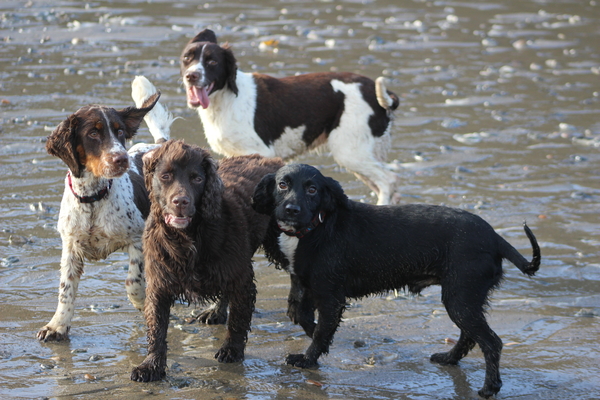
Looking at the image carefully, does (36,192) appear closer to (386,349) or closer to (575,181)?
→ (386,349)

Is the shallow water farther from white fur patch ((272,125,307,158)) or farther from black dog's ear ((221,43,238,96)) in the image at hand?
black dog's ear ((221,43,238,96))

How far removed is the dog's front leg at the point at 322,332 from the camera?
4715 mm

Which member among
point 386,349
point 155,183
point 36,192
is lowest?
point 386,349

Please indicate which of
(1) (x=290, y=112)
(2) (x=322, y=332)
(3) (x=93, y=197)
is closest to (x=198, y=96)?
(1) (x=290, y=112)

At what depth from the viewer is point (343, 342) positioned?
5148mm

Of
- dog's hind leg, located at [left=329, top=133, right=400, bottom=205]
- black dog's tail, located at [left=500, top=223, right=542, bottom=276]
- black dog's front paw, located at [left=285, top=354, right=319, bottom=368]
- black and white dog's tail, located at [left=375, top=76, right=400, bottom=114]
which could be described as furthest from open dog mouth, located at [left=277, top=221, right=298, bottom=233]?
black and white dog's tail, located at [left=375, top=76, right=400, bottom=114]

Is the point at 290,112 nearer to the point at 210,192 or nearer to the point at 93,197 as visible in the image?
the point at 93,197

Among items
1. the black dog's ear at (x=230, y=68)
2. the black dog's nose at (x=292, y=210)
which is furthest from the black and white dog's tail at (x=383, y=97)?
the black dog's nose at (x=292, y=210)

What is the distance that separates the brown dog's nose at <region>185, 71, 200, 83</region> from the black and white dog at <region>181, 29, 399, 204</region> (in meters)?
0.01

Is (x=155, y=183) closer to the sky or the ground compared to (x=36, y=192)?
closer to the sky

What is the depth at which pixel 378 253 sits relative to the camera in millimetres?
4781

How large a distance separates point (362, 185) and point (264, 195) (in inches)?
143

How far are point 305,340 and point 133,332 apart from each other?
1.09 m

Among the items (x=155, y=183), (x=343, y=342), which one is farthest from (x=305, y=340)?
(x=155, y=183)
